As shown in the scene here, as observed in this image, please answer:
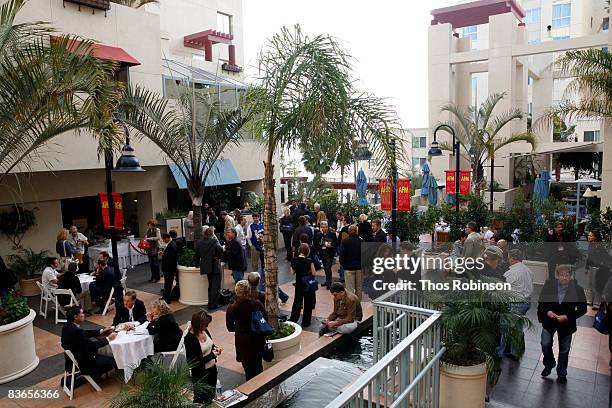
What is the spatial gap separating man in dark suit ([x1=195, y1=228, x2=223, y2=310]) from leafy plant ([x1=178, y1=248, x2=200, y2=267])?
1.66ft

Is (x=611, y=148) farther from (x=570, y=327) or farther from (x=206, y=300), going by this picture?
(x=206, y=300)

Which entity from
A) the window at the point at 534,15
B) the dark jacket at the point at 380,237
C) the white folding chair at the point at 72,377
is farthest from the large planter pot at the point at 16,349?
the window at the point at 534,15

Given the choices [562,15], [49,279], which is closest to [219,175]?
[49,279]

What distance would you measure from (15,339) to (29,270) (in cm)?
578

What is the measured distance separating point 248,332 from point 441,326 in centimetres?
263

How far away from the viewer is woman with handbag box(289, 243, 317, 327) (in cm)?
857

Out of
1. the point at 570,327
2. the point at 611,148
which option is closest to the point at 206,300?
the point at 570,327

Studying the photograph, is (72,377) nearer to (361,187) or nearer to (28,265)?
(28,265)

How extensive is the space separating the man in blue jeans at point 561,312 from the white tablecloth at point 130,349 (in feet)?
19.0

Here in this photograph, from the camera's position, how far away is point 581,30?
50844 mm

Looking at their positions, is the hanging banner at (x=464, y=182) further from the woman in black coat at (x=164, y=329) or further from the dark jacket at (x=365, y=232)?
the woman in black coat at (x=164, y=329)

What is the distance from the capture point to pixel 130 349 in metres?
6.86

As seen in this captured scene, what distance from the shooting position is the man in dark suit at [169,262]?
10.8 meters

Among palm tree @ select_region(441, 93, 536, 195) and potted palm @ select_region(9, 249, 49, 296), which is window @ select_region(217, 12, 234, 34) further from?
potted palm @ select_region(9, 249, 49, 296)
